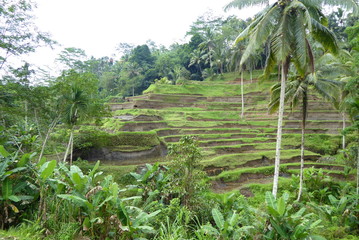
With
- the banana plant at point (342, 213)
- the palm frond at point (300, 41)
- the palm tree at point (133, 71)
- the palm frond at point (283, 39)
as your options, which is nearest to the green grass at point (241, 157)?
the banana plant at point (342, 213)

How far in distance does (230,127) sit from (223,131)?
239 centimetres

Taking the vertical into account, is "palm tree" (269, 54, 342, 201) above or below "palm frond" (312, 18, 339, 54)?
below

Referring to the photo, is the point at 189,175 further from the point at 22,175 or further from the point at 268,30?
the point at 268,30

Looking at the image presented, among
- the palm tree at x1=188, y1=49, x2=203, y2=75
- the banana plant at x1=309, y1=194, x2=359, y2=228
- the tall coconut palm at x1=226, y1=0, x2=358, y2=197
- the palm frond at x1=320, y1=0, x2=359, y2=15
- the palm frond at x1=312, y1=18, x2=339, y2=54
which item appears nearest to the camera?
the palm frond at x1=320, y1=0, x2=359, y2=15

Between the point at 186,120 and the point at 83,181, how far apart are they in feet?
62.4

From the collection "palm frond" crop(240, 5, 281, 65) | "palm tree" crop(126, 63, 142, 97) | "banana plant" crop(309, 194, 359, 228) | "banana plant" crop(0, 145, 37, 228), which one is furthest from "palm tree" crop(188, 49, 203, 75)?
"banana plant" crop(0, 145, 37, 228)

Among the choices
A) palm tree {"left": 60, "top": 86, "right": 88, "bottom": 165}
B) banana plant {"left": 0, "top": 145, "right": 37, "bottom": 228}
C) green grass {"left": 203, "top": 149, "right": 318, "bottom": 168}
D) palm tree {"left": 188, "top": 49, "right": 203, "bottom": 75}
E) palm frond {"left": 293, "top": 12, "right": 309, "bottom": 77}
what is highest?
palm tree {"left": 188, "top": 49, "right": 203, "bottom": 75}

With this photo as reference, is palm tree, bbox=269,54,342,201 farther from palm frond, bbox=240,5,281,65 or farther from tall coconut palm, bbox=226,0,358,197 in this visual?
palm frond, bbox=240,5,281,65

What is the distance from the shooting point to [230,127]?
24.0m

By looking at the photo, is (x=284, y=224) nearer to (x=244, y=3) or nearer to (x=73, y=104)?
(x=244, y=3)

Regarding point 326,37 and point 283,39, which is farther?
point 326,37

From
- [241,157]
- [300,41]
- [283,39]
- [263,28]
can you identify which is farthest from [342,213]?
[263,28]

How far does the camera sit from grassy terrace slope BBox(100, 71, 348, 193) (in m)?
15.4

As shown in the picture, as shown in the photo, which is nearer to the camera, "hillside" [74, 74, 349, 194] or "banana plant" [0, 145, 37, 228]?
"banana plant" [0, 145, 37, 228]
